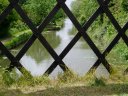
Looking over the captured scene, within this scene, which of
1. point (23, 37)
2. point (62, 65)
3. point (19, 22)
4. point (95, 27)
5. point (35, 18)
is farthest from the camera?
point (35, 18)

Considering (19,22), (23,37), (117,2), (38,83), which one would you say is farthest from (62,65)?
(19,22)

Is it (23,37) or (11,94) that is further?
(23,37)

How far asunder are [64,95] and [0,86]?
2034 millimetres

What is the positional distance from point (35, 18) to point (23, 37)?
20.5 meters

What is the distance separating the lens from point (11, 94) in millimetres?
9125

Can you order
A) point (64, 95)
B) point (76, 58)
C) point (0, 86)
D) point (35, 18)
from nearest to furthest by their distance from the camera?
point (64, 95) < point (0, 86) < point (76, 58) < point (35, 18)

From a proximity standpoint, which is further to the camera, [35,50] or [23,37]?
[23,37]

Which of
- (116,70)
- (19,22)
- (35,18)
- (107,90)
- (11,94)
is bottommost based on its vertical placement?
(35,18)

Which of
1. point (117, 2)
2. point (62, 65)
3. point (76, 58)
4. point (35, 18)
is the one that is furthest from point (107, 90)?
point (35, 18)

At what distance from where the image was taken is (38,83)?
33.7ft

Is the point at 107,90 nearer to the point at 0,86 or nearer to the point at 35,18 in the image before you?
the point at 0,86

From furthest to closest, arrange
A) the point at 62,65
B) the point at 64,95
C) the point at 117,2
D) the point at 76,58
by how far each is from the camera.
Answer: the point at 117,2, the point at 76,58, the point at 62,65, the point at 64,95

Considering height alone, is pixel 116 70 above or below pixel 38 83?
below

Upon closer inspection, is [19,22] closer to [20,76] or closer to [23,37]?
[23,37]
